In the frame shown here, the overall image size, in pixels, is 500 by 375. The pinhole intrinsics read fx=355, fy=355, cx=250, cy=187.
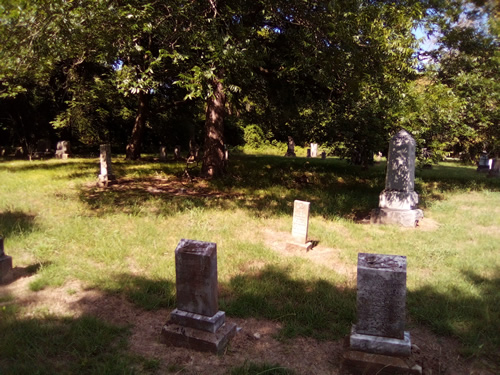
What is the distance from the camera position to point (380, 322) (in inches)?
124

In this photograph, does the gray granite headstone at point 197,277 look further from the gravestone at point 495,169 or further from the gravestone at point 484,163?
the gravestone at point 484,163

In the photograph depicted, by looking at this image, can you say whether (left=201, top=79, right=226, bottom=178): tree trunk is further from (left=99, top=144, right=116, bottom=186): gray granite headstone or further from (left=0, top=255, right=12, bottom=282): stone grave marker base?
(left=0, top=255, right=12, bottom=282): stone grave marker base

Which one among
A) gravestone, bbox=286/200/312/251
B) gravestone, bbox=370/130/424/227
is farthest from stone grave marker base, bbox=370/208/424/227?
gravestone, bbox=286/200/312/251

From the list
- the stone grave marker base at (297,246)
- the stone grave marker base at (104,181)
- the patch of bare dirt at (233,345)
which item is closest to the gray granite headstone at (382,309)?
the patch of bare dirt at (233,345)

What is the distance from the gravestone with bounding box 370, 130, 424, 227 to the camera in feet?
27.1

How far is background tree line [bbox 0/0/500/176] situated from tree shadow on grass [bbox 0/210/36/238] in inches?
129

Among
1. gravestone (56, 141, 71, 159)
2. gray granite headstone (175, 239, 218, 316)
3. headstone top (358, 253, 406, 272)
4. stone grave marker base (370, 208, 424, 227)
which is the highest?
gravestone (56, 141, 71, 159)

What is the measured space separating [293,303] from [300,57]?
601 cm

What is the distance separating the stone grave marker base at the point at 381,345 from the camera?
3.05 m

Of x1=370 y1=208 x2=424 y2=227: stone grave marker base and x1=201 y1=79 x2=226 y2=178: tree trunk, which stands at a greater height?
x1=201 y1=79 x2=226 y2=178: tree trunk

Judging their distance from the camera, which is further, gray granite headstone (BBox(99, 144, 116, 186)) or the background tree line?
gray granite headstone (BBox(99, 144, 116, 186))

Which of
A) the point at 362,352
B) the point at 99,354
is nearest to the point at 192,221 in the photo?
the point at 99,354

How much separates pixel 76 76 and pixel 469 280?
2022cm

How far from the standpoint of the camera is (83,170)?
1423 cm
